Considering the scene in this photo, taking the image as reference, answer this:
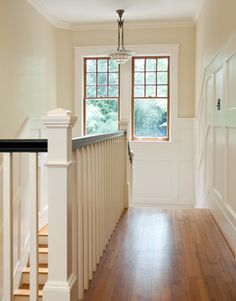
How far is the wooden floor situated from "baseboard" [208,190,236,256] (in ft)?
0.23

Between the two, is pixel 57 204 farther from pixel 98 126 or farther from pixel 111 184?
pixel 98 126

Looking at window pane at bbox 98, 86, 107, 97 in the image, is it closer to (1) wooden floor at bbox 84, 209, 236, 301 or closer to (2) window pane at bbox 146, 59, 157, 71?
(2) window pane at bbox 146, 59, 157, 71

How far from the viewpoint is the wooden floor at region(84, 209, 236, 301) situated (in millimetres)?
2408

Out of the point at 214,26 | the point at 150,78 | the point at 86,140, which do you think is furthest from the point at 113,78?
the point at 86,140

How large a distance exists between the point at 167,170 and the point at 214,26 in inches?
119

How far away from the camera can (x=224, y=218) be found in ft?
12.0

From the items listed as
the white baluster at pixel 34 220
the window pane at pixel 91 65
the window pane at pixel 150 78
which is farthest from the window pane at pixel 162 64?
the white baluster at pixel 34 220

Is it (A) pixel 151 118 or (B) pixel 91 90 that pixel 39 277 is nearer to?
(A) pixel 151 118

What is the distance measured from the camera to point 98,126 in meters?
7.04

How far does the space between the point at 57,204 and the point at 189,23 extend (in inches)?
221

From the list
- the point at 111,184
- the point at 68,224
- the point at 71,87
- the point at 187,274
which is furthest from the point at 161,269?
the point at 71,87

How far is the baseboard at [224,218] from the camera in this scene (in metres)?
3.23

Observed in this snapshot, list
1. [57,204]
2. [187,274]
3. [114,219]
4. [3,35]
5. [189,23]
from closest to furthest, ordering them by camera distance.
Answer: [57,204] < [187,274] < [114,219] < [3,35] < [189,23]

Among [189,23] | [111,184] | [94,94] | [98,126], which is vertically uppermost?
[189,23]
